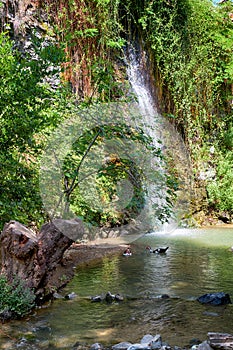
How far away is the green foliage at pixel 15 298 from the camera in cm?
323

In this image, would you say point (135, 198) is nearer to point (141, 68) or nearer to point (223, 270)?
point (223, 270)

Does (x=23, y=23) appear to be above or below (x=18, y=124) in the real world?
above

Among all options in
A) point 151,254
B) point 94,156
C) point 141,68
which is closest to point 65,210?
point 94,156

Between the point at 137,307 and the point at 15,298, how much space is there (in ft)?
3.47

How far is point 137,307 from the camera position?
3592 mm

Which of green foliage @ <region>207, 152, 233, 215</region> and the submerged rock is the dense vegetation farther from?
the submerged rock

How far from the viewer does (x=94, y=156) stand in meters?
4.85

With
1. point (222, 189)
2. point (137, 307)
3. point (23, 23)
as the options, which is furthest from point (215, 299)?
point (222, 189)

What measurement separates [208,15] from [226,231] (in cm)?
615

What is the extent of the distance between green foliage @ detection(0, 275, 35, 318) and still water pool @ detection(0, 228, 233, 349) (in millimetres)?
97

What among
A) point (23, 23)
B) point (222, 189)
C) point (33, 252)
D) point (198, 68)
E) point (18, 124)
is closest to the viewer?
point (33, 252)

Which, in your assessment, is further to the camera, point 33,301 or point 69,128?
point 69,128

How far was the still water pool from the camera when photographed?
292 centimetres

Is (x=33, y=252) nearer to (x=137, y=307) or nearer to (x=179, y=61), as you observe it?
(x=137, y=307)
